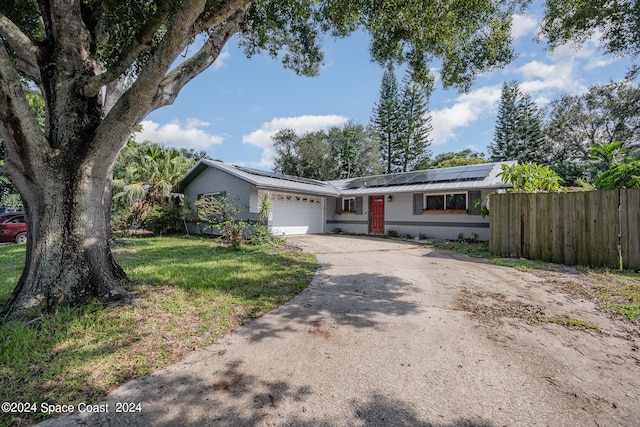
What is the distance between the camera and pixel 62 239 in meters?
3.47

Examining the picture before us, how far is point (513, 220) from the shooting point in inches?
307

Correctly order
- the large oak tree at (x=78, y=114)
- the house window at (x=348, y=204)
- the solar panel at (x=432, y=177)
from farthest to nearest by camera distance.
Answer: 1. the house window at (x=348, y=204)
2. the solar panel at (x=432, y=177)
3. the large oak tree at (x=78, y=114)

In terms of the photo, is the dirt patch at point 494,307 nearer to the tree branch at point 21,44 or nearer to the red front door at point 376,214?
the tree branch at point 21,44

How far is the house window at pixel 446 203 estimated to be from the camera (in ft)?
39.4

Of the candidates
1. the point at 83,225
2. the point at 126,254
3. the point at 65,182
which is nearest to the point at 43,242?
the point at 83,225

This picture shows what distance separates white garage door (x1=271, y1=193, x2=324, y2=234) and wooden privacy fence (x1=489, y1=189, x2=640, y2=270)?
8.88 m

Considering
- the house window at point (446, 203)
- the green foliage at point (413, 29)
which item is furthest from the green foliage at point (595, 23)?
the house window at point (446, 203)

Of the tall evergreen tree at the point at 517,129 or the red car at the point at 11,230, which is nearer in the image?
the red car at the point at 11,230

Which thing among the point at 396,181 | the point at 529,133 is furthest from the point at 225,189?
the point at 529,133

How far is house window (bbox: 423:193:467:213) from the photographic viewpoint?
39.4 feet

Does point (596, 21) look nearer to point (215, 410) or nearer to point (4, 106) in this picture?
point (215, 410)

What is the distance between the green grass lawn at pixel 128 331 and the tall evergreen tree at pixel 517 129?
31.2 m

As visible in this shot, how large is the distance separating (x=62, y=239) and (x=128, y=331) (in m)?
1.51

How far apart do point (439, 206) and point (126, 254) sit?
1225cm
